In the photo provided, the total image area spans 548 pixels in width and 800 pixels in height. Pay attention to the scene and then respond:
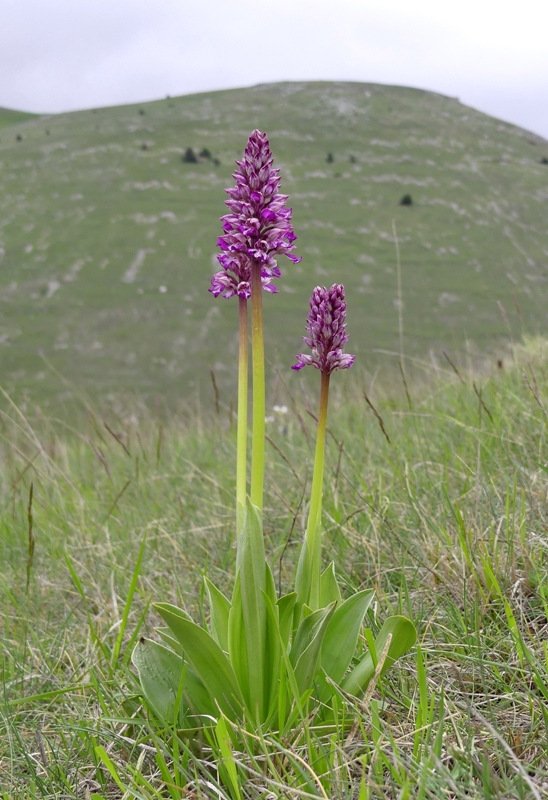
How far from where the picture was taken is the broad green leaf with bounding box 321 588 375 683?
66.9 inches

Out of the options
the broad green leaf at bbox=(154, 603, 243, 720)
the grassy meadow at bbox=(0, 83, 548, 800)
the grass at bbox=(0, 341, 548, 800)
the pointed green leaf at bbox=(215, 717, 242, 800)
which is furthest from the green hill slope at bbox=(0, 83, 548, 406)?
the pointed green leaf at bbox=(215, 717, 242, 800)

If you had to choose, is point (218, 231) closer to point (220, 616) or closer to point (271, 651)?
point (220, 616)

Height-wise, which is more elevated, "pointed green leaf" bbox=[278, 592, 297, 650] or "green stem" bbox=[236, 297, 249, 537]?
"green stem" bbox=[236, 297, 249, 537]

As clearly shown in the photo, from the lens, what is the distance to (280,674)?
1.59 m

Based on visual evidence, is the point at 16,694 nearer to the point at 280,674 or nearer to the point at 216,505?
the point at 280,674

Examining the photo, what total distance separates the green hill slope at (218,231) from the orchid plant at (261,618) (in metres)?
10.3

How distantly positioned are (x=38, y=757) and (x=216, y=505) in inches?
72.8

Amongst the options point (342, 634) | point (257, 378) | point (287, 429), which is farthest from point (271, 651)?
point (287, 429)

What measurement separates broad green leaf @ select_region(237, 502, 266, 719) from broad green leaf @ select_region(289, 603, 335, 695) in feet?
0.29

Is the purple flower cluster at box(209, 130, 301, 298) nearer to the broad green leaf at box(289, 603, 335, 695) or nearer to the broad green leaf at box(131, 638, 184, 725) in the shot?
the broad green leaf at box(289, 603, 335, 695)

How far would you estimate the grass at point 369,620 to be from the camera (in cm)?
143

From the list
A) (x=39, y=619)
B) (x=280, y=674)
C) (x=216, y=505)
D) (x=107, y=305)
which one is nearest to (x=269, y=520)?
(x=216, y=505)

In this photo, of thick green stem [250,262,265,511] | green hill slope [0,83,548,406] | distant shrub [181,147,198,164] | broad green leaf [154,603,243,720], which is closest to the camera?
broad green leaf [154,603,243,720]

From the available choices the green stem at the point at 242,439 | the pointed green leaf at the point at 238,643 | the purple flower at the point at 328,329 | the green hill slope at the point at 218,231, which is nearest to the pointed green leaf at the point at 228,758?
the pointed green leaf at the point at 238,643
